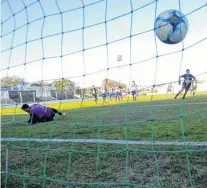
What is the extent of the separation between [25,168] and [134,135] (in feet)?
5.87

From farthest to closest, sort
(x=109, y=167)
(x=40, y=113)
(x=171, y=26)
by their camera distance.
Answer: (x=40, y=113) < (x=171, y=26) < (x=109, y=167)

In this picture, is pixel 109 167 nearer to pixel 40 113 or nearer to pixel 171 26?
pixel 171 26

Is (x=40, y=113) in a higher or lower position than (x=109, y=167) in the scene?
higher

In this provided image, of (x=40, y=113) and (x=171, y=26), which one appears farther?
(x=40, y=113)

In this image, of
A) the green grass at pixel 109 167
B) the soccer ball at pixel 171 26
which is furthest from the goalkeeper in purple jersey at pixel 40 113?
the soccer ball at pixel 171 26

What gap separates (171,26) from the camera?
11.9 feet

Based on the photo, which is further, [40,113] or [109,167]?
[40,113]

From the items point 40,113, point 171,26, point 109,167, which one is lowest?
point 109,167

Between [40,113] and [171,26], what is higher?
[171,26]

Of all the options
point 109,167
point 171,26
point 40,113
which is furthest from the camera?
point 40,113

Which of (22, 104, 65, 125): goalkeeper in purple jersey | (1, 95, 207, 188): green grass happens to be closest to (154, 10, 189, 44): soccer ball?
(1, 95, 207, 188): green grass

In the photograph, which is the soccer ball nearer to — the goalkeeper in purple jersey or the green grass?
the green grass

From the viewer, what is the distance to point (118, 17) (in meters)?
3.05

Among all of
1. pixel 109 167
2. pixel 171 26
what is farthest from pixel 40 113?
pixel 109 167
